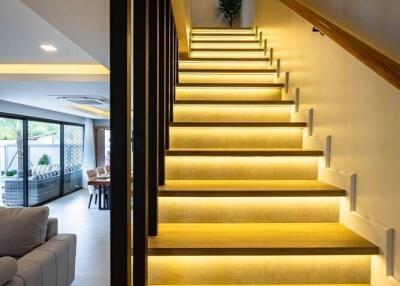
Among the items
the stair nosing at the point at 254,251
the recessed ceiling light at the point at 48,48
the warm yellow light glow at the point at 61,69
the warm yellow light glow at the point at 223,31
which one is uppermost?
the warm yellow light glow at the point at 223,31

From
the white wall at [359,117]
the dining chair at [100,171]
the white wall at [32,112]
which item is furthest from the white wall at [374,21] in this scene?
the dining chair at [100,171]

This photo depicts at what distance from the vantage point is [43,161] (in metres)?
10.1

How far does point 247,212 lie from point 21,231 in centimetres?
239

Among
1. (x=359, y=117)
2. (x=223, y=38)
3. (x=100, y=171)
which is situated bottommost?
(x=100, y=171)

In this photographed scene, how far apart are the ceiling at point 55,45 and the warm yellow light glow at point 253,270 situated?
1.53 m

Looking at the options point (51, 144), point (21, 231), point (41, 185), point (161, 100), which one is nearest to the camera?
point (161, 100)

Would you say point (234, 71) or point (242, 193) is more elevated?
point (234, 71)

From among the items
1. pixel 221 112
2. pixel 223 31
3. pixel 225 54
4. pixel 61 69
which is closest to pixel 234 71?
pixel 221 112

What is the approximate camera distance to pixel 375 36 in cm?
153

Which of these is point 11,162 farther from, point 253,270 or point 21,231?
point 253,270

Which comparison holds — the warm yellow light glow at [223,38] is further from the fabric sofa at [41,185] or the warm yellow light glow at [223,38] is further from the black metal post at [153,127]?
the fabric sofa at [41,185]

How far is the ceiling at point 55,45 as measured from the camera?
7.16 feet

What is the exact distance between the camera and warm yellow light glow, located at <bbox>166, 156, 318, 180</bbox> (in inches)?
87.8

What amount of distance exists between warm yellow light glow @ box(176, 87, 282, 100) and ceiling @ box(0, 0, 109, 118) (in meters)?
0.78
